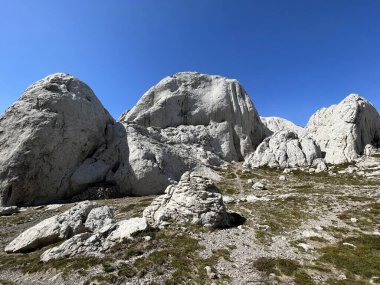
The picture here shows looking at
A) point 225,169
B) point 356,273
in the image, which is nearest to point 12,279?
point 356,273

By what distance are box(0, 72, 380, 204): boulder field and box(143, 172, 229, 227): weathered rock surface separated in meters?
32.9

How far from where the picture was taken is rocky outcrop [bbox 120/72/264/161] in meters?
102

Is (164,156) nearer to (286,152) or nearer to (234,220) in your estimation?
(234,220)

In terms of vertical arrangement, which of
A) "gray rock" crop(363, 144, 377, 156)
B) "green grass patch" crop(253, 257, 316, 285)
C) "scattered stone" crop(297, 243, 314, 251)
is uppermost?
"gray rock" crop(363, 144, 377, 156)

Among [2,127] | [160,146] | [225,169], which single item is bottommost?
[225,169]

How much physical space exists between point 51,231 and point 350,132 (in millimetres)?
89669

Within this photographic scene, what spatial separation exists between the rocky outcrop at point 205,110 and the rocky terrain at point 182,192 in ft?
1.54

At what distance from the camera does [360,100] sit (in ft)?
316

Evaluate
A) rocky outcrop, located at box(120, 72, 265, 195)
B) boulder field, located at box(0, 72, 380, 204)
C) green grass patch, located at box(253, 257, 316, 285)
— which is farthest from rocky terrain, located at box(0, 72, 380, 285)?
rocky outcrop, located at box(120, 72, 265, 195)

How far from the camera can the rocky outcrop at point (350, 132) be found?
273 ft

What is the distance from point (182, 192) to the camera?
1375 inches

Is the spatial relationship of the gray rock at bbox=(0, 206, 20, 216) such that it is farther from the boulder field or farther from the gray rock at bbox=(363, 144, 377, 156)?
the gray rock at bbox=(363, 144, 377, 156)

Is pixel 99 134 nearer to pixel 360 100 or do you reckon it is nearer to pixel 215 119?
pixel 215 119

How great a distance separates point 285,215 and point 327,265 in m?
14.2
